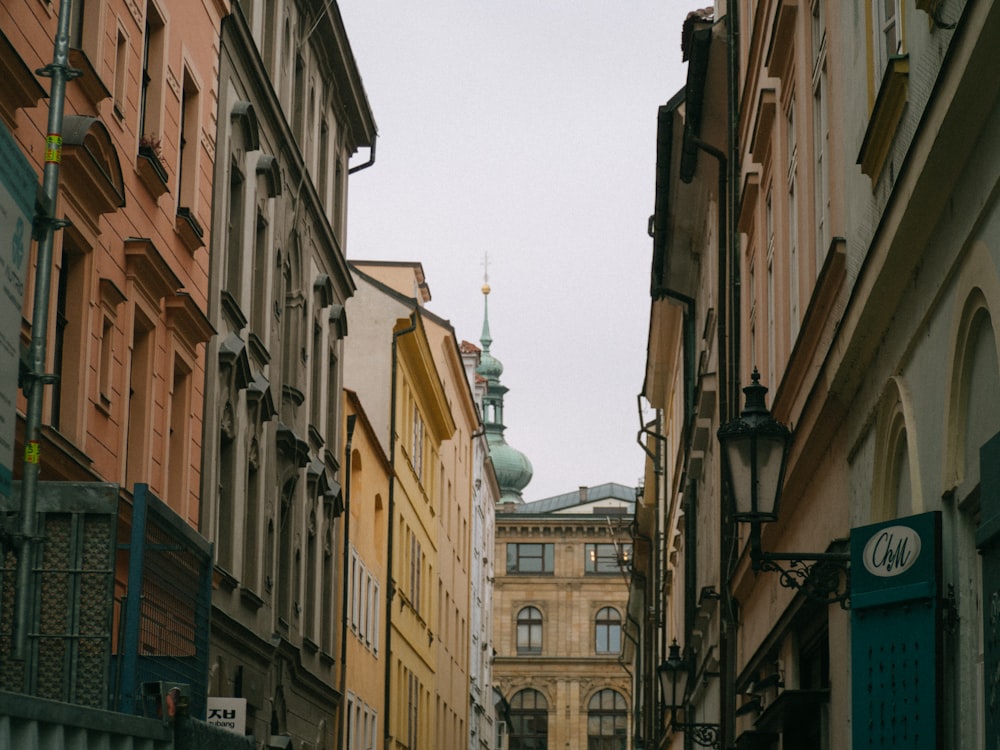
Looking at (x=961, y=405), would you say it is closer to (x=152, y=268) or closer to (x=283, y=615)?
(x=152, y=268)

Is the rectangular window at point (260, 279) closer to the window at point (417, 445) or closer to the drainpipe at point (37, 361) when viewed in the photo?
the drainpipe at point (37, 361)

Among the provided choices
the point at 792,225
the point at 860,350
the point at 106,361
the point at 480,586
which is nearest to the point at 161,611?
the point at 860,350

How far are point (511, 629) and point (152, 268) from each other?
71686 millimetres

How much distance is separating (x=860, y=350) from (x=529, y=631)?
79.1m

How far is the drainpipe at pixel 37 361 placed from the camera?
28.4 feet

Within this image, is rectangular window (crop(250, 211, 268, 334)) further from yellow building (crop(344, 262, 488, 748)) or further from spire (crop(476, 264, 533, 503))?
spire (crop(476, 264, 533, 503))

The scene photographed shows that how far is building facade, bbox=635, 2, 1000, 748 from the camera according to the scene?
689 centimetres

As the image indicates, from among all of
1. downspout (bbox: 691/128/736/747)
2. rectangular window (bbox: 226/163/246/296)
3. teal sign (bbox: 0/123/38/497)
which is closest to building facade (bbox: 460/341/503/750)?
rectangular window (bbox: 226/163/246/296)

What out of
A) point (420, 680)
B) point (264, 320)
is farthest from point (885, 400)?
point (420, 680)

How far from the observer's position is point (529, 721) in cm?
8688

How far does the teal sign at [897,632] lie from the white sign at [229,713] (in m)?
9.75

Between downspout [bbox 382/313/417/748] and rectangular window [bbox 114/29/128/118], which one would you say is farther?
downspout [bbox 382/313/417/748]

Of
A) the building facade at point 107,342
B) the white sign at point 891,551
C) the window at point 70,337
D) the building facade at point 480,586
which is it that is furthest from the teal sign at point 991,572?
the building facade at point 480,586

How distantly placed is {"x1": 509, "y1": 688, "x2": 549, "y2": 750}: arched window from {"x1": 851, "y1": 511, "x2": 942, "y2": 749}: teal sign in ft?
258
